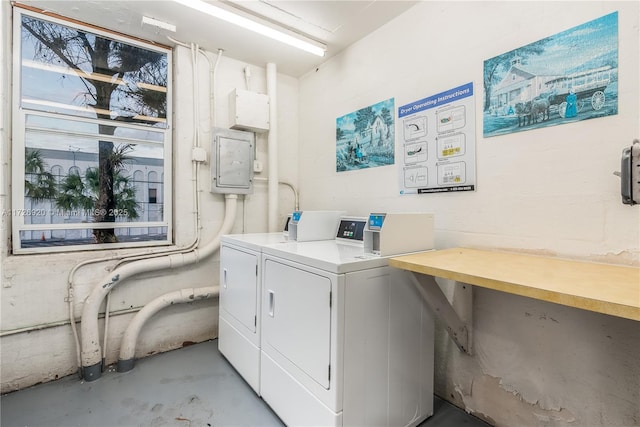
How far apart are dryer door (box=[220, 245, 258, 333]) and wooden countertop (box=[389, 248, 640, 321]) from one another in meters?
1.04

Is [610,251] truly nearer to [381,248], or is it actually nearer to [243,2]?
[381,248]

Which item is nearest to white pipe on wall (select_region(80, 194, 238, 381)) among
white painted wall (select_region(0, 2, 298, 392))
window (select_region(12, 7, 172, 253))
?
white painted wall (select_region(0, 2, 298, 392))

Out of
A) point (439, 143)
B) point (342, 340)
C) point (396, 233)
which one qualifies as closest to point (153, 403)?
point (342, 340)

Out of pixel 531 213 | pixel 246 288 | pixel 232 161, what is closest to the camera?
pixel 531 213

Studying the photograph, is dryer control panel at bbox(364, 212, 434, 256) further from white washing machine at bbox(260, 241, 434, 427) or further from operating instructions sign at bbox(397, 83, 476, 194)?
operating instructions sign at bbox(397, 83, 476, 194)

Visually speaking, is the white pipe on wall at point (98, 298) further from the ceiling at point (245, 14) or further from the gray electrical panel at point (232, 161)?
the ceiling at point (245, 14)

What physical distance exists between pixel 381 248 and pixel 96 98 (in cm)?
258

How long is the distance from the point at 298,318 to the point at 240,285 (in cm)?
74

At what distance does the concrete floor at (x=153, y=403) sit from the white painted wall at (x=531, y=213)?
0.40 meters

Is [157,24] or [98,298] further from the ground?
[157,24]

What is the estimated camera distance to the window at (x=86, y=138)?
219cm

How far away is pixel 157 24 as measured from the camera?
2.32 meters

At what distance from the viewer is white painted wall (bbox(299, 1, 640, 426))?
4.42ft

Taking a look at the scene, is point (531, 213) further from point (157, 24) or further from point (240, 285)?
point (157, 24)
